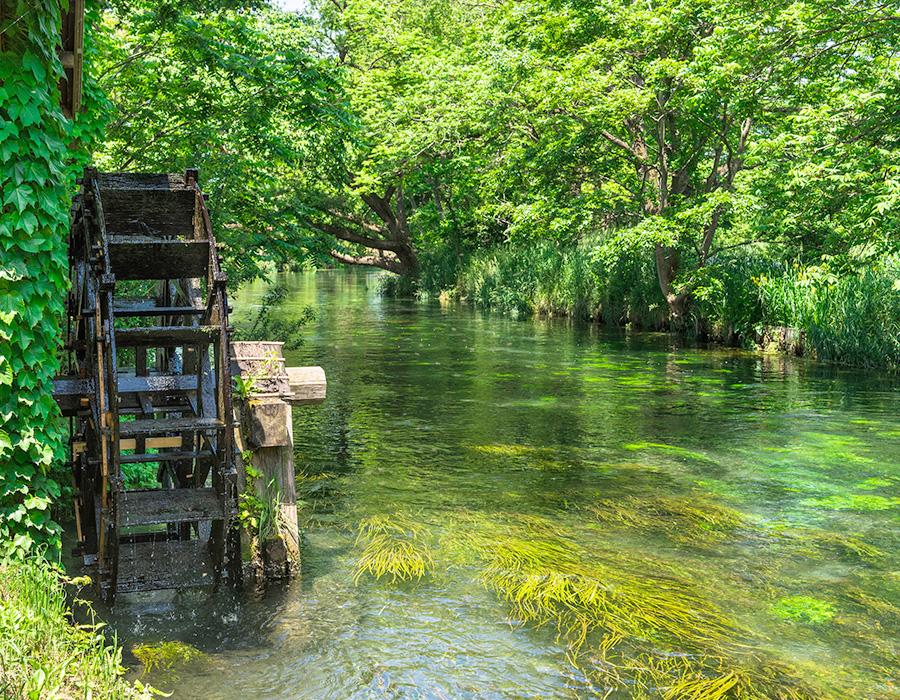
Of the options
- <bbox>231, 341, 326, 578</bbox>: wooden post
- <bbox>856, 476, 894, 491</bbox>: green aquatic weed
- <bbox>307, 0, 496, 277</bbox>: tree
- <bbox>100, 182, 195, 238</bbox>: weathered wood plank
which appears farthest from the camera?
<bbox>307, 0, 496, 277</bbox>: tree

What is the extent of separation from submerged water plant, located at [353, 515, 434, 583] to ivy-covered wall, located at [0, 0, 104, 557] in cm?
239

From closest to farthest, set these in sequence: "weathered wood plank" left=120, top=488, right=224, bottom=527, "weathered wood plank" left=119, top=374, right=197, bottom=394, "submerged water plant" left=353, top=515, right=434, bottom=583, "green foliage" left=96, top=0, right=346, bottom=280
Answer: "weathered wood plank" left=120, top=488, right=224, bottom=527, "submerged water plant" left=353, top=515, right=434, bottom=583, "weathered wood plank" left=119, top=374, right=197, bottom=394, "green foliage" left=96, top=0, right=346, bottom=280

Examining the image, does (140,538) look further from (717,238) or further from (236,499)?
(717,238)

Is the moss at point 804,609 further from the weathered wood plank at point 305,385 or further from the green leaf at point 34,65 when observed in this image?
the green leaf at point 34,65

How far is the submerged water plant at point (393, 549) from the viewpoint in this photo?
692 centimetres

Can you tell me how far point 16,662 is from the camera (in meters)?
3.89

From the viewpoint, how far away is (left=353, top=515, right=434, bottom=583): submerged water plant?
6922mm

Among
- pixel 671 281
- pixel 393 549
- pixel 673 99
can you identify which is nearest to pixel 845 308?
pixel 671 281

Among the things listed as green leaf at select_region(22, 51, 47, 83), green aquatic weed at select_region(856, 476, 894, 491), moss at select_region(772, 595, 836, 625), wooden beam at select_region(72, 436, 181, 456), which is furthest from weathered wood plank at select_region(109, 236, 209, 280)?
green aquatic weed at select_region(856, 476, 894, 491)

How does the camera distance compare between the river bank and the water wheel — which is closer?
the water wheel

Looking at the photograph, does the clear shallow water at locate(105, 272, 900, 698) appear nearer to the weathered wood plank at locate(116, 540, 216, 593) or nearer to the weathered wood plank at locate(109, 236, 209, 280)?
the weathered wood plank at locate(116, 540, 216, 593)

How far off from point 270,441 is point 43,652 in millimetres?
2509

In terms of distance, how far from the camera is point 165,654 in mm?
5566

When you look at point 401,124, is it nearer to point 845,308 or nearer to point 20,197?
point 845,308
